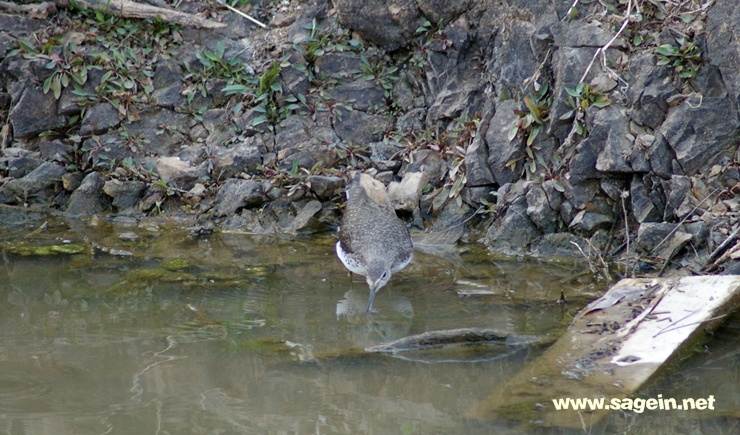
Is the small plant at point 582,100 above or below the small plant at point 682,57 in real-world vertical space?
below

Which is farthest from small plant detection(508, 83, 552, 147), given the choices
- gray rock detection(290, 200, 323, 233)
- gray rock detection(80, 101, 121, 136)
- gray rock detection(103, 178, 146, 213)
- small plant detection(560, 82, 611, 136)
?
gray rock detection(80, 101, 121, 136)

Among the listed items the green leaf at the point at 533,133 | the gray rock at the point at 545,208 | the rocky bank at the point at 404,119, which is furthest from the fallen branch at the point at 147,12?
the gray rock at the point at 545,208

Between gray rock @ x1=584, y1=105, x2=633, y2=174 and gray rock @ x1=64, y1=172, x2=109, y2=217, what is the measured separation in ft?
21.9

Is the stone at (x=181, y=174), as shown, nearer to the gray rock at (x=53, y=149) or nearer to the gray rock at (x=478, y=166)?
the gray rock at (x=53, y=149)

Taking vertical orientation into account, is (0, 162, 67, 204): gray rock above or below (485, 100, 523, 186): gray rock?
below

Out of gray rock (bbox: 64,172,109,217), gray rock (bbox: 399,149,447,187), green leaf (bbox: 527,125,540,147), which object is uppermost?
green leaf (bbox: 527,125,540,147)

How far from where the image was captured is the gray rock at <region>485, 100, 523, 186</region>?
9766 millimetres

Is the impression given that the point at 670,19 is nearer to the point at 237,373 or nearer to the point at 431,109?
the point at 431,109

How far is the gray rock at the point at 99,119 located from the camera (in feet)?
37.9

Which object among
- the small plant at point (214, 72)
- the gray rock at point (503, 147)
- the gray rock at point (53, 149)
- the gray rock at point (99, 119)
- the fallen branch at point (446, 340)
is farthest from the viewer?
the small plant at point (214, 72)

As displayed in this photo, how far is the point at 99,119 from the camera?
1158 centimetres

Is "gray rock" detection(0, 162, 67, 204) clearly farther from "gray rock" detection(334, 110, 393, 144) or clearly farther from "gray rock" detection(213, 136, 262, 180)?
"gray rock" detection(334, 110, 393, 144)

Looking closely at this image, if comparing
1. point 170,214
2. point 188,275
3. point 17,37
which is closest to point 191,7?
point 17,37

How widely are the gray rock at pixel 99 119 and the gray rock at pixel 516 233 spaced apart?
598 cm
